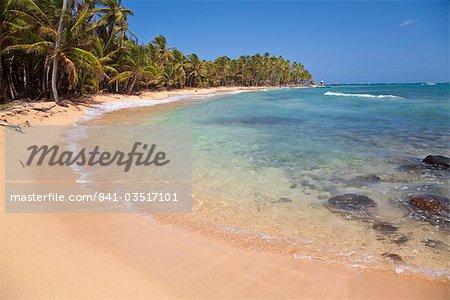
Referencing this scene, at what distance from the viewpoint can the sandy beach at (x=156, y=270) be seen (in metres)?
3.07

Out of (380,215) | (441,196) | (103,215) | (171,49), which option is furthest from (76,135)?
(171,49)

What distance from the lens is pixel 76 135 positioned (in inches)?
465

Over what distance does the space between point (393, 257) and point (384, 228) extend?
0.94m

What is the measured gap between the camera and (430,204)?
5.68 meters

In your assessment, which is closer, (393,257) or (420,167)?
(393,257)

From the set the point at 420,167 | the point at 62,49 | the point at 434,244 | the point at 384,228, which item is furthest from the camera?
the point at 62,49

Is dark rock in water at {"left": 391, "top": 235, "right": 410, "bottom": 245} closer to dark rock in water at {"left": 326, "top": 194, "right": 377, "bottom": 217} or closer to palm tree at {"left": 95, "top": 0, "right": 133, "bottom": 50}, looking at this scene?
dark rock in water at {"left": 326, "top": 194, "right": 377, "bottom": 217}

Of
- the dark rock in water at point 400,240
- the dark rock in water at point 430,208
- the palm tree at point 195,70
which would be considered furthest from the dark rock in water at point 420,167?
the palm tree at point 195,70

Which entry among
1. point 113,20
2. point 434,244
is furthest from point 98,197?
point 113,20

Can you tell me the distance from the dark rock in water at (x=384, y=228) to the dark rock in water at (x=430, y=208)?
28.4 inches

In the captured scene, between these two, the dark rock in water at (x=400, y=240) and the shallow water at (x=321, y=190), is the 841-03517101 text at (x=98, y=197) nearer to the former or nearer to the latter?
the shallow water at (x=321, y=190)

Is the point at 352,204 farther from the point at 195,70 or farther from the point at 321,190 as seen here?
the point at 195,70

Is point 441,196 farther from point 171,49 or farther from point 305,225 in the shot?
point 171,49

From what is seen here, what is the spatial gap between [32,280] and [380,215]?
5270mm
